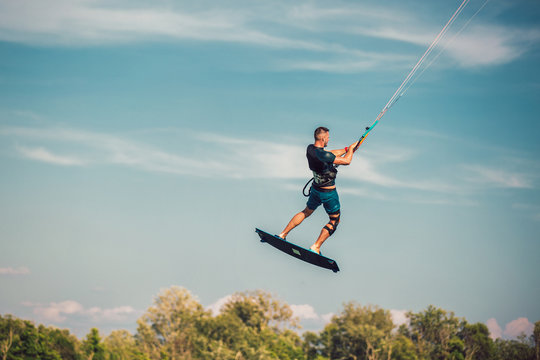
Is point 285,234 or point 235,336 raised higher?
point 235,336

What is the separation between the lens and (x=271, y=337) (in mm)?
88062

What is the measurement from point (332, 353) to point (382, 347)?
734 cm

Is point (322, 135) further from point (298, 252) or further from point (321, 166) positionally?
point (298, 252)

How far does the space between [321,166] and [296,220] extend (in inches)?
66.6

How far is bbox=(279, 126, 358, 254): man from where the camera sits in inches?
587

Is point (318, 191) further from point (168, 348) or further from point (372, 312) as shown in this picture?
point (372, 312)

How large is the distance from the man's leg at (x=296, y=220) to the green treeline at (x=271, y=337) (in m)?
58.5

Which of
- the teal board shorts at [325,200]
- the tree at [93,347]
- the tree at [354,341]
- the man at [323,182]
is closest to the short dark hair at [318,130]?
the man at [323,182]

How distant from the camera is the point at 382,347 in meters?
91.9

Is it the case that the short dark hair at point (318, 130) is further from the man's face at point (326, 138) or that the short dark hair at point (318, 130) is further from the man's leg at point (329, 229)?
the man's leg at point (329, 229)

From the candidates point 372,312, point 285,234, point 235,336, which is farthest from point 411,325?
point 285,234

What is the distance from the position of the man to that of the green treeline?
2322 inches

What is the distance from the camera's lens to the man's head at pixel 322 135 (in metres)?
15.2

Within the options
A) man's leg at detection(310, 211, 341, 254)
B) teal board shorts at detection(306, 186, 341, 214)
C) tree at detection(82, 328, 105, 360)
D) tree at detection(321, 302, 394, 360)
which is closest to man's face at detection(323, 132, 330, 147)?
teal board shorts at detection(306, 186, 341, 214)
